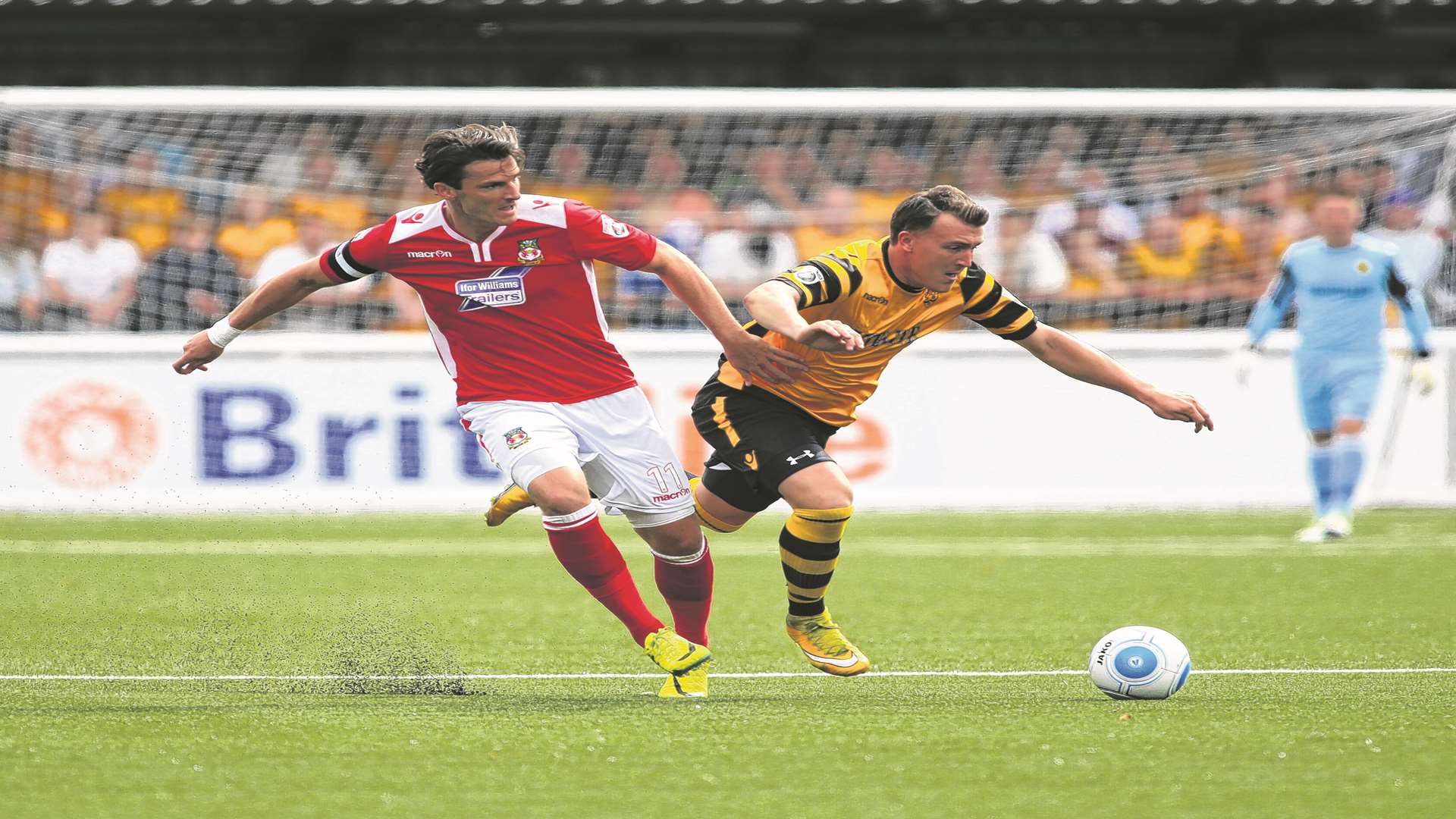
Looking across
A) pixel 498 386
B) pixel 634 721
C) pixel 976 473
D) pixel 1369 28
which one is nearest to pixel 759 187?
pixel 976 473

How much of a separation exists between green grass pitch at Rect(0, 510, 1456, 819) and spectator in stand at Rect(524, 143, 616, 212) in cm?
421

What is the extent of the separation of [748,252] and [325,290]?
3.04m

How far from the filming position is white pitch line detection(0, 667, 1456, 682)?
554 cm

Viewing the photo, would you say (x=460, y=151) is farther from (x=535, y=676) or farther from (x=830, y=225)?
(x=830, y=225)

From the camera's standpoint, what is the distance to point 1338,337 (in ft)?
35.2

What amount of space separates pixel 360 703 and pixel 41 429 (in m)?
7.69

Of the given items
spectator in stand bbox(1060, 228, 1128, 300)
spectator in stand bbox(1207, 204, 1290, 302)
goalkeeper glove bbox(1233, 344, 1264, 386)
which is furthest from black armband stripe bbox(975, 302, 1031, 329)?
spectator in stand bbox(1207, 204, 1290, 302)

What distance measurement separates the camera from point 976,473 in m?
12.4

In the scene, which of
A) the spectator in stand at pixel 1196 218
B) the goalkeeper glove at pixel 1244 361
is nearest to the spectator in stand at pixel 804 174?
the spectator in stand at pixel 1196 218

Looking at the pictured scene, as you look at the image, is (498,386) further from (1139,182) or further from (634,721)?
(1139,182)

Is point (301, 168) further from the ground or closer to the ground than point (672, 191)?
further from the ground

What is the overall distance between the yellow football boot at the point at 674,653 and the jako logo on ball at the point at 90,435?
7621mm

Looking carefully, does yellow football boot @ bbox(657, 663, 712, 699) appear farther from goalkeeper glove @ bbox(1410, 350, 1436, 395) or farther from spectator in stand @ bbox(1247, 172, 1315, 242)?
spectator in stand @ bbox(1247, 172, 1315, 242)

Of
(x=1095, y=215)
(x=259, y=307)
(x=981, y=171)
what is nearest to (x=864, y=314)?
(x=259, y=307)
